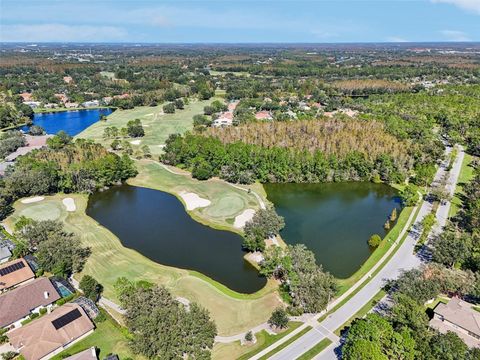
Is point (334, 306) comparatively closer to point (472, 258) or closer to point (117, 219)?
point (472, 258)

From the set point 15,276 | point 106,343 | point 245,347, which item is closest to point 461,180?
point 245,347

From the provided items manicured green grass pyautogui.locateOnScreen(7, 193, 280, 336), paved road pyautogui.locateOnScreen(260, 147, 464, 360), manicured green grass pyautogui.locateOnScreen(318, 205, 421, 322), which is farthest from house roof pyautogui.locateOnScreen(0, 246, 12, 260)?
manicured green grass pyautogui.locateOnScreen(318, 205, 421, 322)

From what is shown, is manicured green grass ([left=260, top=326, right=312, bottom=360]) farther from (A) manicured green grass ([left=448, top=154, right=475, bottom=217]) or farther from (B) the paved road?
(A) manicured green grass ([left=448, top=154, right=475, bottom=217])

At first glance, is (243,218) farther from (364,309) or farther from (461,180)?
(461,180)

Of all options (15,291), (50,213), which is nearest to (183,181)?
(50,213)

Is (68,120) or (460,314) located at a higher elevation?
(460,314)

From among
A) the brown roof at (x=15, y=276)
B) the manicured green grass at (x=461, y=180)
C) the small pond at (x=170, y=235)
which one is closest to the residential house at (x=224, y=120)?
the small pond at (x=170, y=235)
